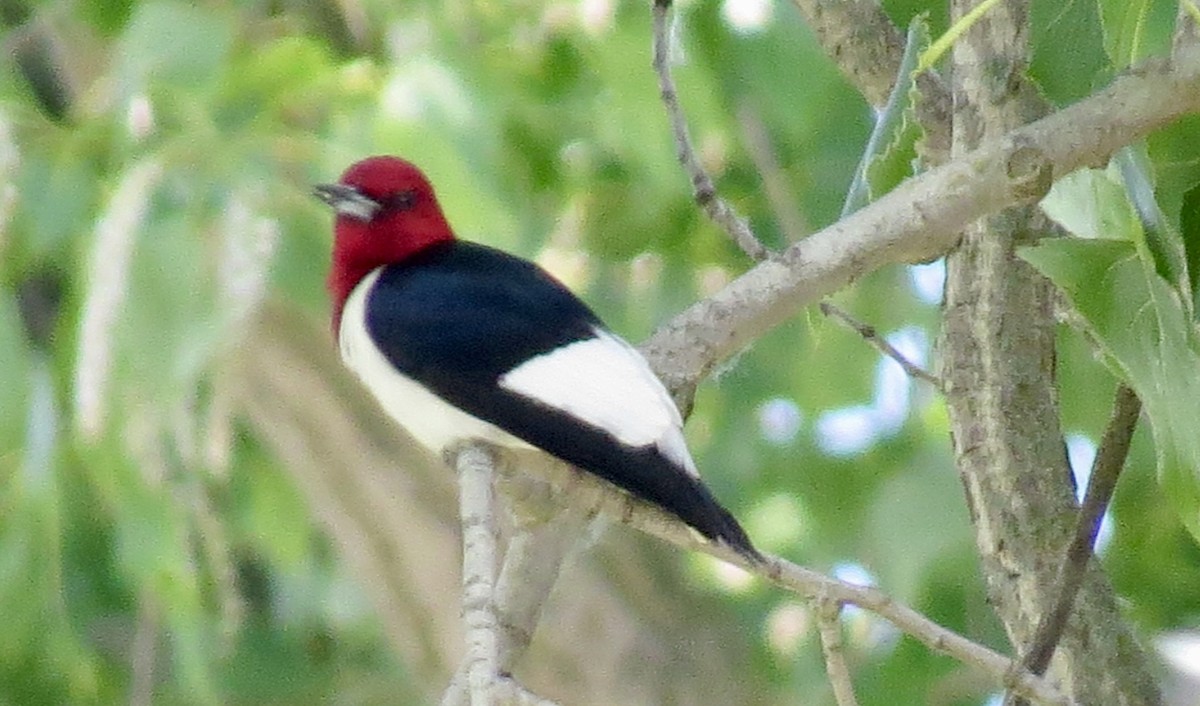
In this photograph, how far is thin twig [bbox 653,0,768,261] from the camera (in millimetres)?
1229

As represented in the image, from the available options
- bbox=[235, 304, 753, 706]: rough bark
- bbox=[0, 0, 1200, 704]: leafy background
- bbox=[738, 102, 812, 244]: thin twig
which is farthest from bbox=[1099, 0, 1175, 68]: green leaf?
bbox=[235, 304, 753, 706]: rough bark

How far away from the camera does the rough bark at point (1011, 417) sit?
44.2 inches

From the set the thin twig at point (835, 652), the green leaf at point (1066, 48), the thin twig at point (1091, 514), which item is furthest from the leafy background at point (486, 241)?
the thin twig at point (835, 652)

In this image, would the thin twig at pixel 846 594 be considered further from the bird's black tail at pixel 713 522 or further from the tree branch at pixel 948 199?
the tree branch at pixel 948 199

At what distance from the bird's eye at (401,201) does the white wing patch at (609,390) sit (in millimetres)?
357

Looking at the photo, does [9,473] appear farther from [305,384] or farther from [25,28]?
[25,28]

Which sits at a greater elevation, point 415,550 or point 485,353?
point 485,353

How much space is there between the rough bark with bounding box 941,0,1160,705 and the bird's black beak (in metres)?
0.67

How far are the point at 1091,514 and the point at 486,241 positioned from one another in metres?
0.89

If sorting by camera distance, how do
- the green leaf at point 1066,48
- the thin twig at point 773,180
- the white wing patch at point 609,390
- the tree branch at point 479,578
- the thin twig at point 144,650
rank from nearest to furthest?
the tree branch at point 479,578 → the green leaf at point 1066,48 → the white wing patch at point 609,390 → the thin twig at point 773,180 → the thin twig at point 144,650

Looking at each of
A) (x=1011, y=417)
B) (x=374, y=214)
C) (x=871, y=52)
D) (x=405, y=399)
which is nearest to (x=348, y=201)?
(x=374, y=214)

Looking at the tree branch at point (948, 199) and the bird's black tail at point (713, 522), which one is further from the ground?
the tree branch at point (948, 199)

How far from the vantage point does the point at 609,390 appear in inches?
49.1

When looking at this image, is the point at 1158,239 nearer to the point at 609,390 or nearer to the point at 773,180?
the point at 609,390
